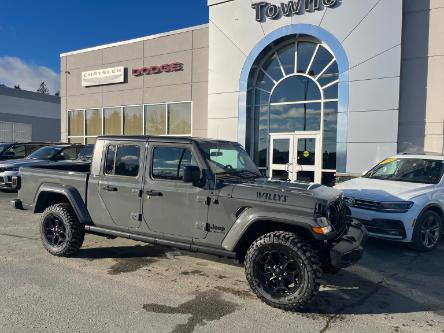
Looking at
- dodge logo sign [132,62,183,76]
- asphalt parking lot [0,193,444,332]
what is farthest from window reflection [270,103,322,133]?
asphalt parking lot [0,193,444,332]

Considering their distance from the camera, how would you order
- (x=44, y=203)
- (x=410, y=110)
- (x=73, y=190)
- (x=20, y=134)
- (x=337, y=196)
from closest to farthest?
(x=337, y=196) → (x=73, y=190) → (x=44, y=203) → (x=410, y=110) → (x=20, y=134)

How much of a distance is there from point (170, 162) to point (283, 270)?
198cm

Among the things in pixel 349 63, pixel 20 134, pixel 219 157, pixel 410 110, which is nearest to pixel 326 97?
pixel 349 63

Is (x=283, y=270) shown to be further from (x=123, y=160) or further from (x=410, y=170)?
(x=410, y=170)

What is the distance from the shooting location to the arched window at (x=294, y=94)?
12703mm

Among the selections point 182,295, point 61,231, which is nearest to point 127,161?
point 61,231

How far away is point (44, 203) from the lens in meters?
6.12

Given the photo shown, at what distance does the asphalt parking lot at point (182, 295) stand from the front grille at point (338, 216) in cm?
84

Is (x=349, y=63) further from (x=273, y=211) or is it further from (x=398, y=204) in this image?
(x=273, y=211)

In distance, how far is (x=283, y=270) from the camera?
4121 millimetres

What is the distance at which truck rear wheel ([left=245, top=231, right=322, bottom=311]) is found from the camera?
12.9ft

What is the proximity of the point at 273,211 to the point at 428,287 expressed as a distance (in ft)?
7.99

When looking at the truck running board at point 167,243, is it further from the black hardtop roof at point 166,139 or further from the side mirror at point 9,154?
the side mirror at point 9,154

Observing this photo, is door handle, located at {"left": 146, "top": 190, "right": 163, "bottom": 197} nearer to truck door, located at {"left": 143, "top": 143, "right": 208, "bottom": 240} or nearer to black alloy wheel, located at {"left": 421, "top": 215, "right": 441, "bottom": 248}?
truck door, located at {"left": 143, "top": 143, "right": 208, "bottom": 240}
